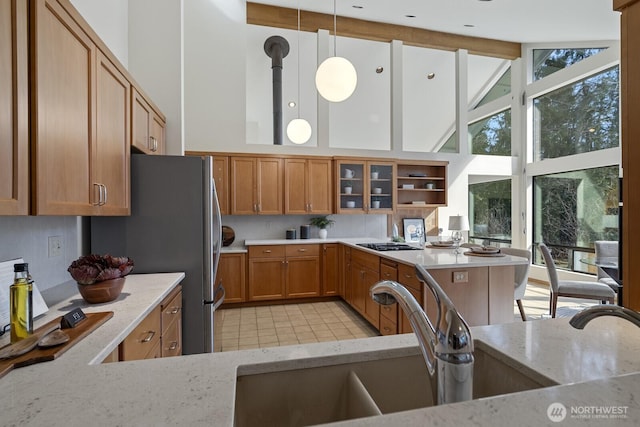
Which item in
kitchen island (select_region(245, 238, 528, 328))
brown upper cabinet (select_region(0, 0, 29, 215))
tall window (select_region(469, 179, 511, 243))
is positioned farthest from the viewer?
tall window (select_region(469, 179, 511, 243))

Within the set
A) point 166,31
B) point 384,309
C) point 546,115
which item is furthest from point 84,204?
point 546,115

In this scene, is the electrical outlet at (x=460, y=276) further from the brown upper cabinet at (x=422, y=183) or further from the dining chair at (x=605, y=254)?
the brown upper cabinet at (x=422, y=183)

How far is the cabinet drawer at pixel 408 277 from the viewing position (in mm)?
2710

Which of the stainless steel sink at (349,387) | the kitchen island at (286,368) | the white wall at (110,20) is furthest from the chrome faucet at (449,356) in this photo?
the white wall at (110,20)

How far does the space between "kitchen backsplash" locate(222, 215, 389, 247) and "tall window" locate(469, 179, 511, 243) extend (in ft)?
8.76

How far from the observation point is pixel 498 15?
4730 mm

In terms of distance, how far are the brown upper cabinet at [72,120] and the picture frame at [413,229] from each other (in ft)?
15.3

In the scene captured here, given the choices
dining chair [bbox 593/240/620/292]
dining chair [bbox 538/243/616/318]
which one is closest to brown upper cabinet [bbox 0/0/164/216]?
dining chair [bbox 538/243/616/318]

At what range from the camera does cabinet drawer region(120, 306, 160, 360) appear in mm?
1305

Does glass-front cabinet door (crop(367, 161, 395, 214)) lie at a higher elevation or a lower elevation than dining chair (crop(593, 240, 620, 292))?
higher

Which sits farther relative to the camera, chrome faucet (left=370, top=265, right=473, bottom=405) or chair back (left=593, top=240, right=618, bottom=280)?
chair back (left=593, top=240, right=618, bottom=280)

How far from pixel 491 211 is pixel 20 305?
7407 mm

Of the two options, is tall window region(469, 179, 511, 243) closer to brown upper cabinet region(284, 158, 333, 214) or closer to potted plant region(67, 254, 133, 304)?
brown upper cabinet region(284, 158, 333, 214)

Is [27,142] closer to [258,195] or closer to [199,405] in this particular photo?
[199,405]
